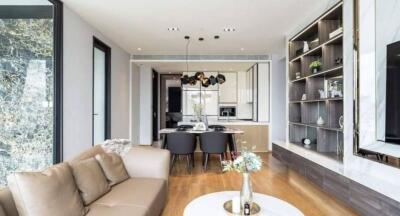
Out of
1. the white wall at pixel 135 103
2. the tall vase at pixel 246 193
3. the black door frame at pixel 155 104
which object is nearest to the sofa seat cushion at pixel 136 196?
the tall vase at pixel 246 193

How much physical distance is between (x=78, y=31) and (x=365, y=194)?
4.47 m

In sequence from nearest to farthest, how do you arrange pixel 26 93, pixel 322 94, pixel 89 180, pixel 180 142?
pixel 89 180
pixel 26 93
pixel 322 94
pixel 180 142

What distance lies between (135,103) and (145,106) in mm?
683

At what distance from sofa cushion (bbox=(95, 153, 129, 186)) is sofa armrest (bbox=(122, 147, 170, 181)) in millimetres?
120

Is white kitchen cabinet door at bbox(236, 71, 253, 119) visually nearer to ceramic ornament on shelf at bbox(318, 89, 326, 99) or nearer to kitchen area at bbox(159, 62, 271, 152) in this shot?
kitchen area at bbox(159, 62, 271, 152)

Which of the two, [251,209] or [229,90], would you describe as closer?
[251,209]

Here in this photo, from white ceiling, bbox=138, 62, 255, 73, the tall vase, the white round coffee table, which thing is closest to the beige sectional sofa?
the white round coffee table

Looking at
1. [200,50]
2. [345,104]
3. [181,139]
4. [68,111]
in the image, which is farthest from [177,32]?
[345,104]

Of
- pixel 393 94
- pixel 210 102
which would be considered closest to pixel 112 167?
pixel 393 94

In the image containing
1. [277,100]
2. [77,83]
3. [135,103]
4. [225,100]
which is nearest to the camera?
[77,83]

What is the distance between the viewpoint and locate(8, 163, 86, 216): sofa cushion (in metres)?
1.59

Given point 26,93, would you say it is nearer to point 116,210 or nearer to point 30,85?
point 30,85

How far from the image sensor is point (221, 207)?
80.8 inches

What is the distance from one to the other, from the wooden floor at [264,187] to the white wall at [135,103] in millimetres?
2604
